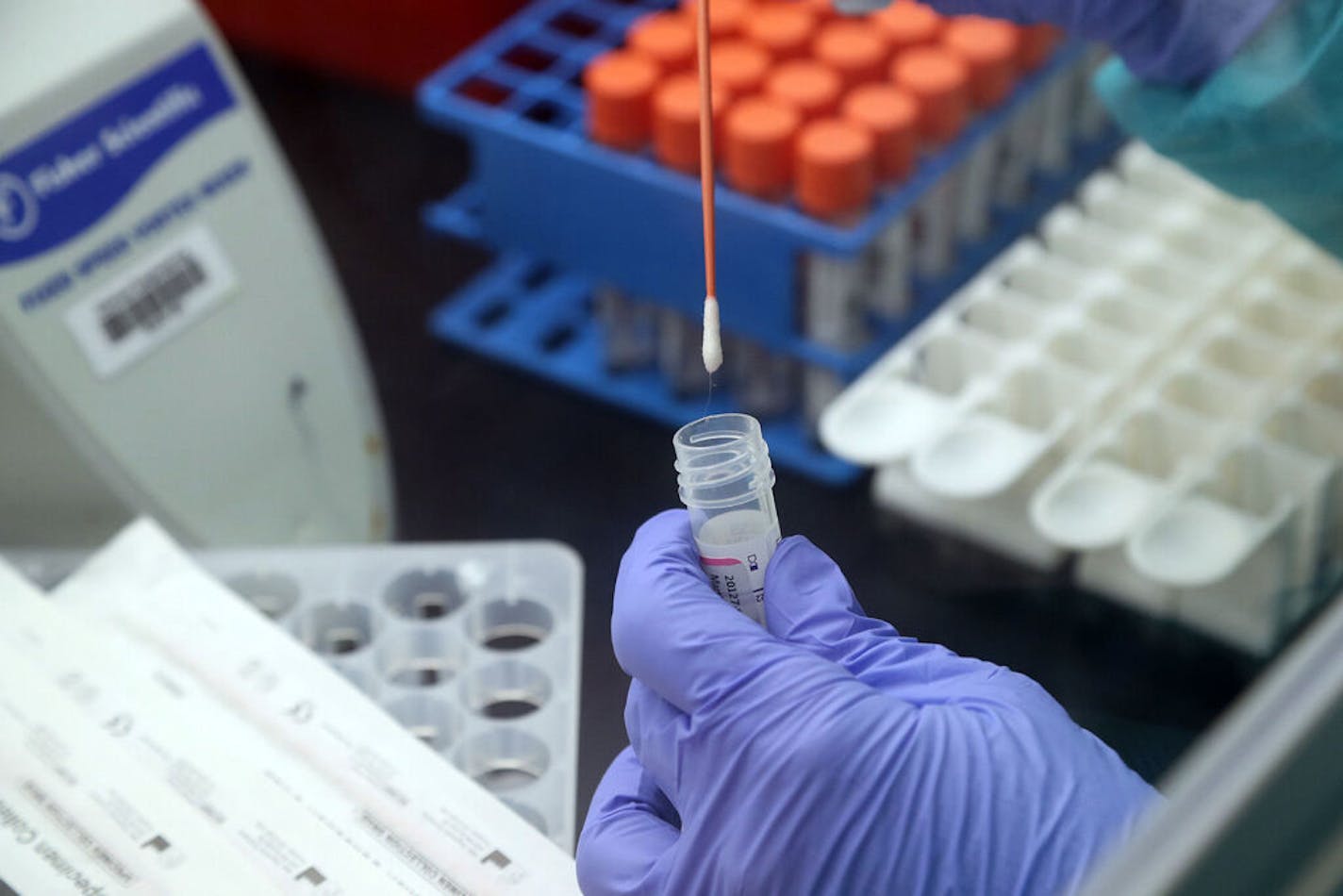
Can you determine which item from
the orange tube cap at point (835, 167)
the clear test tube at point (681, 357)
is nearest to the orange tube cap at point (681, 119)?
the orange tube cap at point (835, 167)

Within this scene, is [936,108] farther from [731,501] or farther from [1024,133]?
[731,501]

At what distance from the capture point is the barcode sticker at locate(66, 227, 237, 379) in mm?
1254

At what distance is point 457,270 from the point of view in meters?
2.18

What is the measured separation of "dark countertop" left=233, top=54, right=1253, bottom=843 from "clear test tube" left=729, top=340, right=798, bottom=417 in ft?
0.42

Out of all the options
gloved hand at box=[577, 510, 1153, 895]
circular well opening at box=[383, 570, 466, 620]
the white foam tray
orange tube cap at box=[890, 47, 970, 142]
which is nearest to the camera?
gloved hand at box=[577, 510, 1153, 895]

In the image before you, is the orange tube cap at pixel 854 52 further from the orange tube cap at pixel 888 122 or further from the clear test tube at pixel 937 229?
the clear test tube at pixel 937 229

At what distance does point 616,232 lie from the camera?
5.98 feet

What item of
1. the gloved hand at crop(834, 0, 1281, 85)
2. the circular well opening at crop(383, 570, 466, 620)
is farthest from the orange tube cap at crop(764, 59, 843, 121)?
the circular well opening at crop(383, 570, 466, 620)

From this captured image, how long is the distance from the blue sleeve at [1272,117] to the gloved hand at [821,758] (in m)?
0.69

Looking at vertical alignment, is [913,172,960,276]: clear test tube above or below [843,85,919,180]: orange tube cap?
below

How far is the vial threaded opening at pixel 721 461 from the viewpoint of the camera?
30.7 inches

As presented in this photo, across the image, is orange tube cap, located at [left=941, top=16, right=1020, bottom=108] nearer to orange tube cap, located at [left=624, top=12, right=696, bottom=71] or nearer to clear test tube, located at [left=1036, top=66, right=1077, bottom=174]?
clear test tube, located at [left=1036, top=66, right=1077, bottom=174]

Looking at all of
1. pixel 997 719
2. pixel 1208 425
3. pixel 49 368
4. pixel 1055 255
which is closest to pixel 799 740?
pixel 997 719

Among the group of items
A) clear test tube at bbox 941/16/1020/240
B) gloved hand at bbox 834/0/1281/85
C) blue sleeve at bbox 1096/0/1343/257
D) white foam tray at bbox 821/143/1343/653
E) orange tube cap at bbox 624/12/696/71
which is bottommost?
white foam tray at bbox 821/143/1343/653
